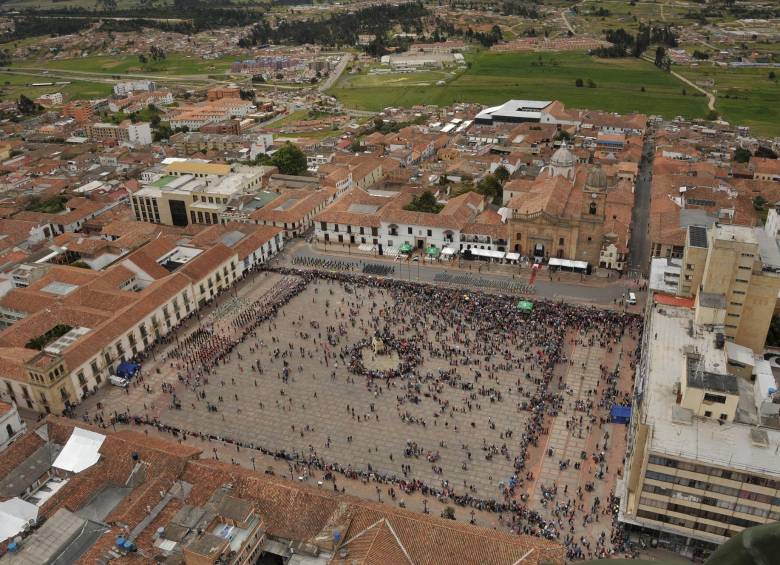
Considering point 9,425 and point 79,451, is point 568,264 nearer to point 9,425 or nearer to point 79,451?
point 79,451

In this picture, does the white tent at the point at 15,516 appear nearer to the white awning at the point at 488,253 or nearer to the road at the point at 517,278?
the road at the point at 517,278

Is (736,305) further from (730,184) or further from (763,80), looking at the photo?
(763,80)

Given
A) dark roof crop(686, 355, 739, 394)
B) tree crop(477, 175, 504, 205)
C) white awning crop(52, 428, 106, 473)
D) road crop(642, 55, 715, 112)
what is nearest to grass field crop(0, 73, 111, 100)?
tree crop(477, 175, 504, 205)

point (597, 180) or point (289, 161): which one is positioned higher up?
point (597, 180)

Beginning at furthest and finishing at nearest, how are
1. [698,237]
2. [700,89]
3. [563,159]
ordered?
[700,89] < [563,159] < [698,237]

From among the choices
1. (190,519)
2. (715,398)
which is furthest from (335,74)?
(190,519)

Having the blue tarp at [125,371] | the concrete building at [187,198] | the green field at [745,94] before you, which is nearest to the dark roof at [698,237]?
the blue tarp at [125,371]
